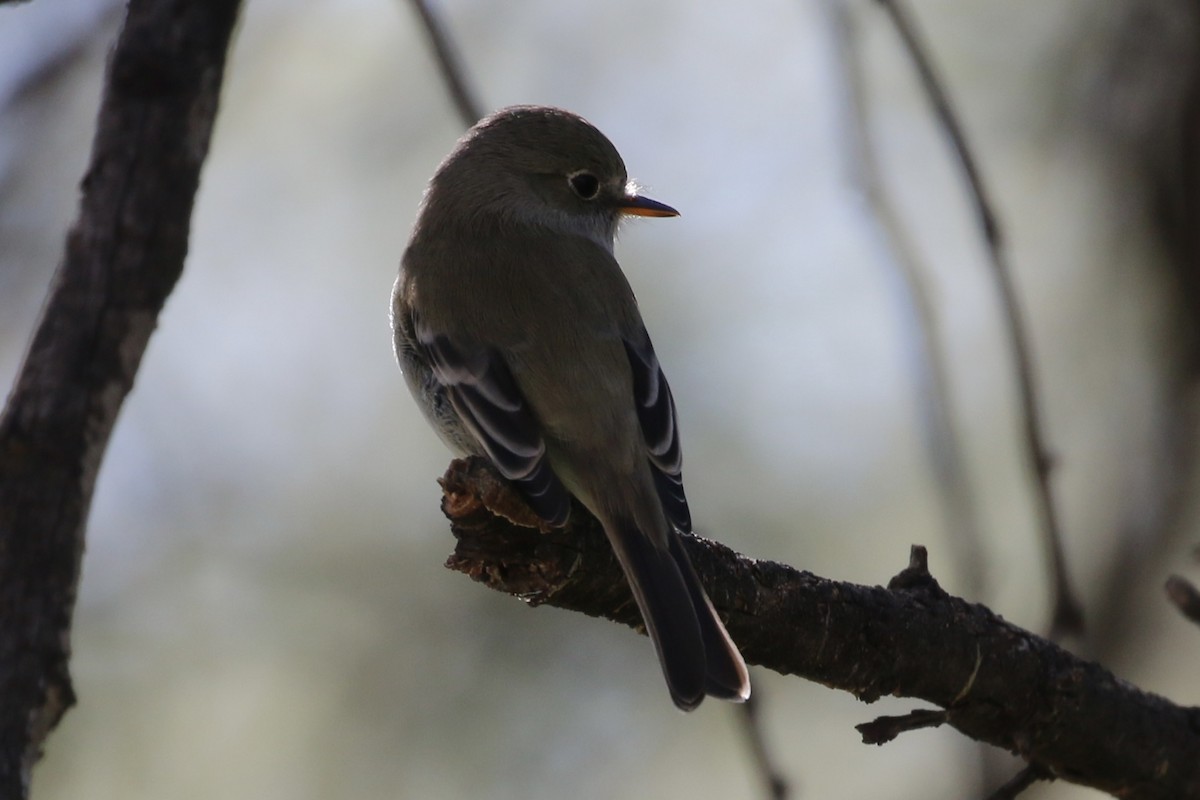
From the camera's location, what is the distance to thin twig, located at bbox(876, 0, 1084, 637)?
11.4ft

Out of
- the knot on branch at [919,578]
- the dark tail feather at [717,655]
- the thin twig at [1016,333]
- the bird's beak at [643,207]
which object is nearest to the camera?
the dark tail feather at [717,655]

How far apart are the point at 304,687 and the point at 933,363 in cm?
481

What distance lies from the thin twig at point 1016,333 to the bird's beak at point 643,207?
154 cm

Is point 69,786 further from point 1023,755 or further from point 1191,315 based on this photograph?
point 1191,315

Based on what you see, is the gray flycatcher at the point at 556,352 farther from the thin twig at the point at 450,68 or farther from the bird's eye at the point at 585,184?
the thin twig at the point at 450,68

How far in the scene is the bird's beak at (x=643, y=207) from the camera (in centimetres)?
518

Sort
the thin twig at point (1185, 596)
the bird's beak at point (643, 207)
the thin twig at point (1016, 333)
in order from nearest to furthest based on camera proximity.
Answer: the thin twig at point (1185, 596), the thin twig at point (1016, 333), the bird's beak at point (643, 207)

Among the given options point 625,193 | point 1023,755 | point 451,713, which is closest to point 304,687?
point 451,713

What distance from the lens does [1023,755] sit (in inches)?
150

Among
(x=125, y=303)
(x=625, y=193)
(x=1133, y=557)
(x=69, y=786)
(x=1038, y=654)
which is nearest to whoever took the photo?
(x=125, y=303)

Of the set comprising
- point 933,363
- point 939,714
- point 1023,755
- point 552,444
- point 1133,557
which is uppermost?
point 933,363

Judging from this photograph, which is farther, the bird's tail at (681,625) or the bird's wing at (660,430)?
the bird's wing at (660,430)

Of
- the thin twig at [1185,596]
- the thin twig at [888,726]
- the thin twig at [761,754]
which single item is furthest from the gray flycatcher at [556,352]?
the thin twig at [1185,596]

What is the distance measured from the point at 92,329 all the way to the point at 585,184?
228cm
